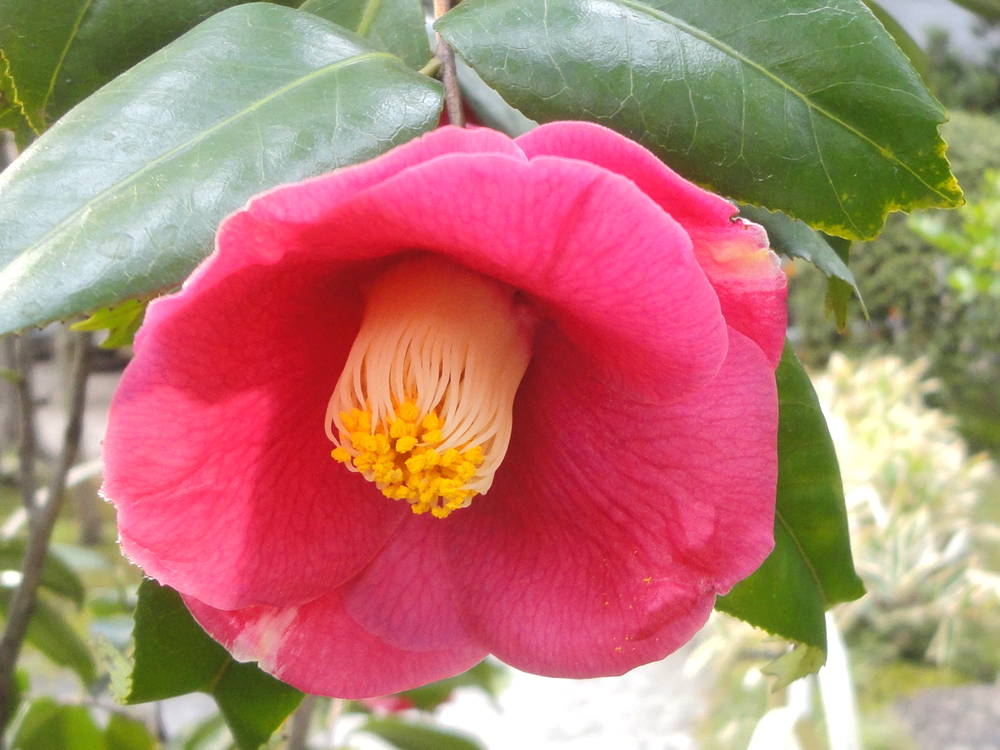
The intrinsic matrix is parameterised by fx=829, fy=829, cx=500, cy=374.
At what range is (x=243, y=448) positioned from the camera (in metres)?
0.41

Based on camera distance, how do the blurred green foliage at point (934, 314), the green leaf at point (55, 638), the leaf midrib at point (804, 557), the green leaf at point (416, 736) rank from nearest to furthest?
the leaf midrib at point (804, 557) < the green leaf at point (55, 638) < the green leaf at point (416, 736) < the blurred green foliage at point (934, 314)

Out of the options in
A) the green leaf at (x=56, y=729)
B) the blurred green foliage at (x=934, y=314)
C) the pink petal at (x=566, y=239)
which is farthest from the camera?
the blurred green foliage at (x=934, y=314)

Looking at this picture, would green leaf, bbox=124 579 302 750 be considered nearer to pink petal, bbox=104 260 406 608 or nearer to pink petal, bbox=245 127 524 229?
pink petal, bbox=104 260 406 608

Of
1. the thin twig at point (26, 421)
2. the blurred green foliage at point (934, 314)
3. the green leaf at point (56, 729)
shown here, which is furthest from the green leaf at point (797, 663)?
the blurred green foliage at point (934, 314)

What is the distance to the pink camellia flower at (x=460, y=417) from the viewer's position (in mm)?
327

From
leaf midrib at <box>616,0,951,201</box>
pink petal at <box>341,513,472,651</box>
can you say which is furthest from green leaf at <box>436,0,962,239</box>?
pink petal at <box>341,513,472,651</box>

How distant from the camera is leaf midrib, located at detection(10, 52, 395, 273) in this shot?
0.33 m

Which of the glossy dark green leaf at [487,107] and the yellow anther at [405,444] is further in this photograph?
the glossy dark green leaf at [487,107]

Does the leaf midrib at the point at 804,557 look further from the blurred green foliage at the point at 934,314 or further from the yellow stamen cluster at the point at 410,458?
the blurred green foliage at the point at 934,314

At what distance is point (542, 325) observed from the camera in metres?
0.46

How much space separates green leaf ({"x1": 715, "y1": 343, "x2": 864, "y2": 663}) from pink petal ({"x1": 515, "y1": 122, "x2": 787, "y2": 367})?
10cm

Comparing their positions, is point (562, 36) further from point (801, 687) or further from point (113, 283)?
point (801, 687)

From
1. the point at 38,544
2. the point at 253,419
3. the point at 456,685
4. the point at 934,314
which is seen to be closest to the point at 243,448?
the point at 253,419

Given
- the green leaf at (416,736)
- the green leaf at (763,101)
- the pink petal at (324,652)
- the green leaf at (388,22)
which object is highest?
the green leaf at (763,101)
